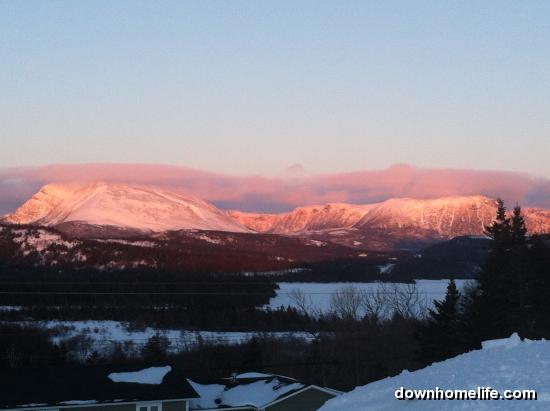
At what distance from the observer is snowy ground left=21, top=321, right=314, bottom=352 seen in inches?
2589

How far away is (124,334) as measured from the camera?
71.6 meters

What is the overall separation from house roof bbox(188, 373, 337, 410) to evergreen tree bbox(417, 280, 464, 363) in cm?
1177

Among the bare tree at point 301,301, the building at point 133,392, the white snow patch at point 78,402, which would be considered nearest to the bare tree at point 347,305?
the bare tree at point 301,301

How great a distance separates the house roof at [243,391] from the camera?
31.6m

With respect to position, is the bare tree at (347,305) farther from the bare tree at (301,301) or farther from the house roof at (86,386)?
the house roof at (86,386)

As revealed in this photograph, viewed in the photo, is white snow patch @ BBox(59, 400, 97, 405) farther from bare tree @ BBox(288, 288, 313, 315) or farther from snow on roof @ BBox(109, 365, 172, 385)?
bare tree @ BBox(288, 288, 313, 315)

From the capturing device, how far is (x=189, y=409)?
101 ft

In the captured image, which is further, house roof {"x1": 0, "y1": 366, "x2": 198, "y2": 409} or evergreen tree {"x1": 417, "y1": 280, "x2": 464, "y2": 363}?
evergreen tree {"x1": 417, "y1": 280, "x2": 464, "y2": 363}

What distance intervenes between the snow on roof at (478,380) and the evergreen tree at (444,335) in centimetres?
3163

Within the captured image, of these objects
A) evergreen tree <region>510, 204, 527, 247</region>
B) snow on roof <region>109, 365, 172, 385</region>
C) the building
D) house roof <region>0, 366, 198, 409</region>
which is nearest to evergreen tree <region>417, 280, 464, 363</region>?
evergreen tree <region>510, 204, 527, 247</region>

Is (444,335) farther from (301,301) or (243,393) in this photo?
(301,301)

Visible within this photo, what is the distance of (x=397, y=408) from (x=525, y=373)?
1703 mm

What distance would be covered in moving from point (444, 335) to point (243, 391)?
15.1 metres

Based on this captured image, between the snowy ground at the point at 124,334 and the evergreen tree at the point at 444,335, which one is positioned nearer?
the evergreen tree at the point at 444,335
